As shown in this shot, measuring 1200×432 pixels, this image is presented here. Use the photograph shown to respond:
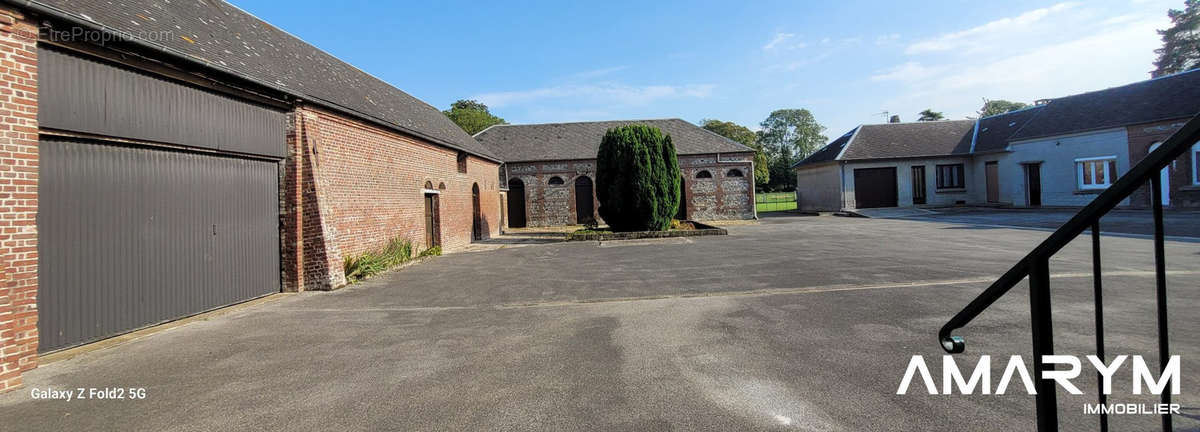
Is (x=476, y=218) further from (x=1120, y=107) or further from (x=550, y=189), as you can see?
(x=1120, y=107)

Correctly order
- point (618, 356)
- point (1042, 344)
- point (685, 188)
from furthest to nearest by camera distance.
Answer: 1. point (685, 188)
2. point (618, 356)
3. point (1042, 344)

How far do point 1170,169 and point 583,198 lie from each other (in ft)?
88.4

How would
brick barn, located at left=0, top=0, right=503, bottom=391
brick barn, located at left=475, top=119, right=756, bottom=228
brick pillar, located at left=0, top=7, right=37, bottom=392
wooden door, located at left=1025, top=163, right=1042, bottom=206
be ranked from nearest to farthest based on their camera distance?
brick pillar, located at left=0, top=7, right=37, bottom=392 → brick barn, located at left=0, top=0, right=503, bottom=391 → wooden door, located at left=1025, top=163, right=1042, bottom=206 → brick barn, located at left=475, top=119, right=756, bottom=228

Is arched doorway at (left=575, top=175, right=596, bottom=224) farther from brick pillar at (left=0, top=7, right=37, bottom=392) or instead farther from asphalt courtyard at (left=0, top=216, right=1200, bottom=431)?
brick pillar at (left=0, top=7, right=37, bottom=392)

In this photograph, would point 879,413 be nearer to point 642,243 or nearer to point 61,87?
point 61,87

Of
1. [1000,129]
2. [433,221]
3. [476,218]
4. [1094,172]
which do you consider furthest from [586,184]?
[1094,172]

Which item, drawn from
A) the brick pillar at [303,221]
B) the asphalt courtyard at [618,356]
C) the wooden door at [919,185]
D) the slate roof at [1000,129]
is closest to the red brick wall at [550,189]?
the wooden door at [919,185]

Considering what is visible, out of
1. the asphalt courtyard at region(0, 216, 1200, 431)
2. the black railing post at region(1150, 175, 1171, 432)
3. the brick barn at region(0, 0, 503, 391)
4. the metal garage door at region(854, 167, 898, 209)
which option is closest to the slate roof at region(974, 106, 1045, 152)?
the metal garage door at region(854, 167, 898, 209)

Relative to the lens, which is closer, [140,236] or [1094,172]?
[140,236]

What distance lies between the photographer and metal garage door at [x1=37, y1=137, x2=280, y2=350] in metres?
5.20

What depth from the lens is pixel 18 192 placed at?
4.62m

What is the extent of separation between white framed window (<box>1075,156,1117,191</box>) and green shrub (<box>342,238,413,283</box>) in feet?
98.6

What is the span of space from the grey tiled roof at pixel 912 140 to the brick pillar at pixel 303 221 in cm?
2875

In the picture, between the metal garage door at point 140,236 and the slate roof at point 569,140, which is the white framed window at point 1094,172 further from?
the metal garage door at point 140,236
